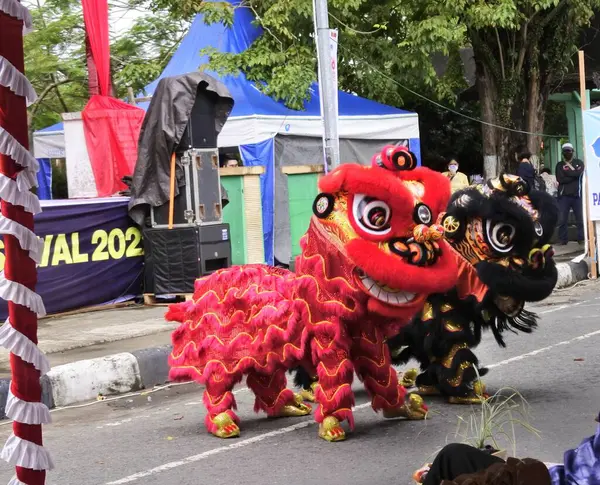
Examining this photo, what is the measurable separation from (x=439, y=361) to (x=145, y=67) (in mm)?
13549

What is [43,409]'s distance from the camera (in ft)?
9.05

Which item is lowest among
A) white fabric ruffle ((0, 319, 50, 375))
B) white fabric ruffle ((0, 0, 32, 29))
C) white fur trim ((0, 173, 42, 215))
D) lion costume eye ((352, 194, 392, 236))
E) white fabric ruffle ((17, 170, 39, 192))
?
white fabric ruffle ((0, 319, 50, 375))

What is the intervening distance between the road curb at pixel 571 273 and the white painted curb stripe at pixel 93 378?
704cm

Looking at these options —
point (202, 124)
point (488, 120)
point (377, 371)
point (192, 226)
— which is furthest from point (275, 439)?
point (488, 120)

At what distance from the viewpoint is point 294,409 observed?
7004 millimetres

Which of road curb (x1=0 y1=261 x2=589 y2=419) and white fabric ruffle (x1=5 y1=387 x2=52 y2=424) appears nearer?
white fabric ruffle (x1=5 y1=387 x2=52 y2=424)

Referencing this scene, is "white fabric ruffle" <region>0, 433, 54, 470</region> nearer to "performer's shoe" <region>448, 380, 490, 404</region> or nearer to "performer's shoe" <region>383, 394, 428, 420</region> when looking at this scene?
"performer's shoe" <region>383, 394, 428, 420</region>

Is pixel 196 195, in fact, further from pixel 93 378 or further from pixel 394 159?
pixel 394 159

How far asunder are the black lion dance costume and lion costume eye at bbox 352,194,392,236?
3.48ft

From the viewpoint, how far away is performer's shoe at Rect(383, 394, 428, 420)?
21.6 ft

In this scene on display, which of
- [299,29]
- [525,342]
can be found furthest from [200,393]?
[299,29]

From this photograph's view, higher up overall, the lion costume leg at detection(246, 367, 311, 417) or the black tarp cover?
the black tarp cover

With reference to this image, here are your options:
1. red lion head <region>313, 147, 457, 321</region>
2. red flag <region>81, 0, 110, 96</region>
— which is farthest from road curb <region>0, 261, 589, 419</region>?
red flag <region>81, 0, 110, 96</region>

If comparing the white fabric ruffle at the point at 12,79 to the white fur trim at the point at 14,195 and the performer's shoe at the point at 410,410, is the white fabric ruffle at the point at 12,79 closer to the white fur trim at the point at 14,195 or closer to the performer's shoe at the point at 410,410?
the white fur trim at the point at 14,195
